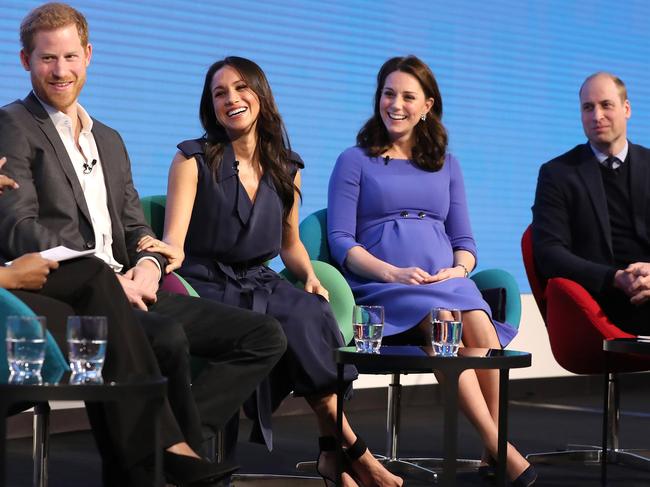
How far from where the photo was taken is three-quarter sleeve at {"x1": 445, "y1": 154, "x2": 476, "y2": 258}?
4336 mm

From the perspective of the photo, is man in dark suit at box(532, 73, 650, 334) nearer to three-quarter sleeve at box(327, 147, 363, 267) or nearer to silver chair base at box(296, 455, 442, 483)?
three-quarter sleeve at box(327, 147, 363, 267)

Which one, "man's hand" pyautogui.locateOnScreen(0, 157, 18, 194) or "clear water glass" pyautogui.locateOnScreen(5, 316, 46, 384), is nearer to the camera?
"clear water glass" pyautogui.locateOnScreen(5, 316, 46, 384)

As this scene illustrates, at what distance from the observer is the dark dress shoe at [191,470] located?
2.42 metres

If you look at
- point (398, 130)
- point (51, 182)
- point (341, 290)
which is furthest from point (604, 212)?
point (51, 182)

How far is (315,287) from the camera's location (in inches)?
147

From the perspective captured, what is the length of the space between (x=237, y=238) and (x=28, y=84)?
4.60 feet

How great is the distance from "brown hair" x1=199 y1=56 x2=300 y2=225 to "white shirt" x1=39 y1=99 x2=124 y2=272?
1.80ft

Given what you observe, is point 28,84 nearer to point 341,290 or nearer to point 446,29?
point 341,290

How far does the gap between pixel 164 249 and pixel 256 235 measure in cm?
44

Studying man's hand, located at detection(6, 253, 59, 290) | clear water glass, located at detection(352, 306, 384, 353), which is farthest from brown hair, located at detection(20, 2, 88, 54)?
clear water glass, located at detection(352, 306, 384, 353)

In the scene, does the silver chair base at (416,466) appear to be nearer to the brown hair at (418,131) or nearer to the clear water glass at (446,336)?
the clear water glass at (446,336)

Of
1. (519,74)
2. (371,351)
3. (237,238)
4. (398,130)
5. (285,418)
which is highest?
(519,74)

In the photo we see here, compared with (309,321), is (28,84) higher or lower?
higher

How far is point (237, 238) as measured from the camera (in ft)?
12.0
